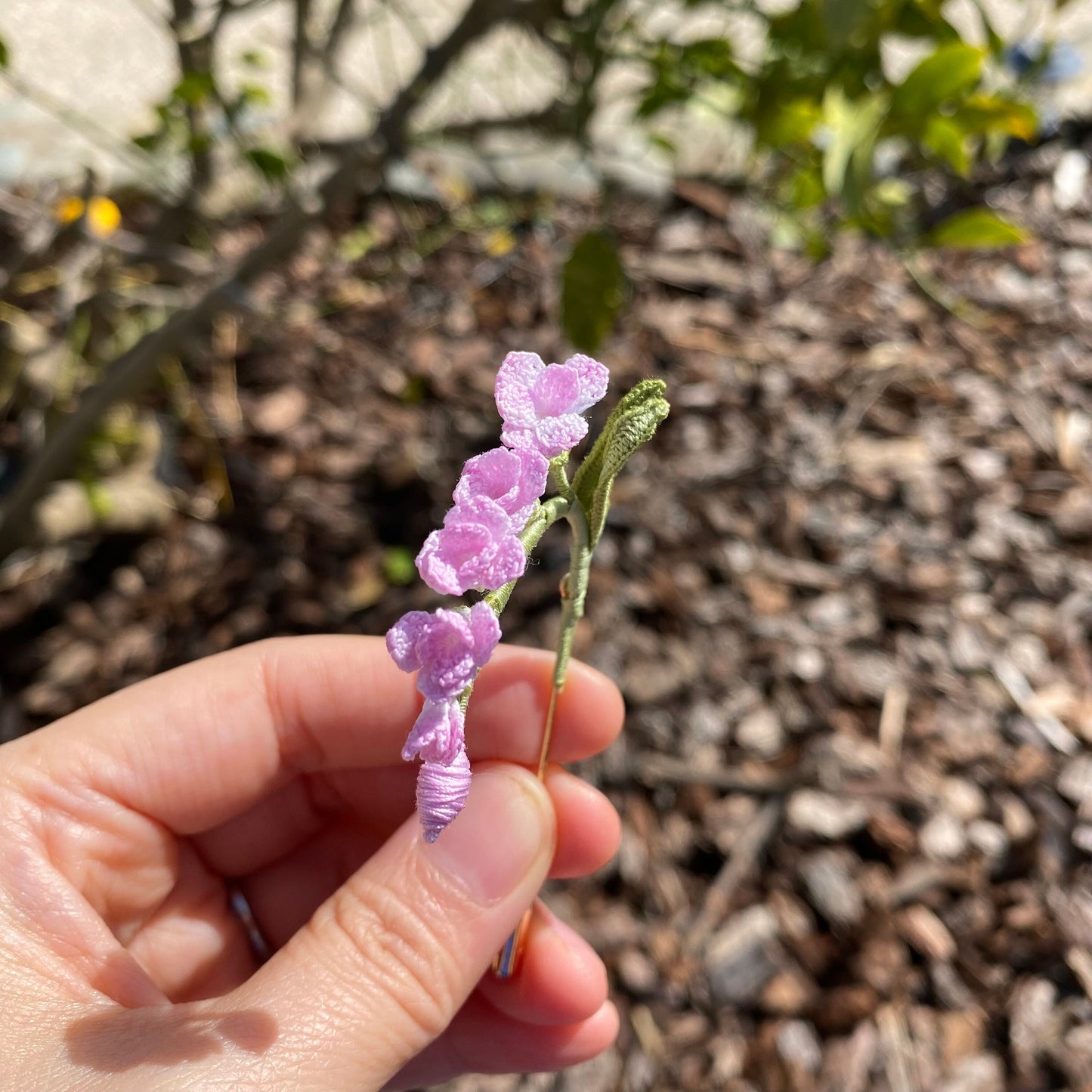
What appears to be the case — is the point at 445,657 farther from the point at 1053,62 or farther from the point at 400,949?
the point at 1053,62

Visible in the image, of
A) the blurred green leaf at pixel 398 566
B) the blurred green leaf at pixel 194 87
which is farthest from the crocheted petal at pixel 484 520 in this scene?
the blurred green leaf at pixel 398 566

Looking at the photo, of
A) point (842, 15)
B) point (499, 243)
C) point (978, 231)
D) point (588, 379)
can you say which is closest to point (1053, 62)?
point (499, 243)

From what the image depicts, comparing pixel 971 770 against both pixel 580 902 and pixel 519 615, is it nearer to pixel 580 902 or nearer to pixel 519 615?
pixel 580 902

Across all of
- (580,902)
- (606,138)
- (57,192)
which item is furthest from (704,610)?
(57,192)

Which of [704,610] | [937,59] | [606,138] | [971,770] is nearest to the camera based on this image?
[937,59]

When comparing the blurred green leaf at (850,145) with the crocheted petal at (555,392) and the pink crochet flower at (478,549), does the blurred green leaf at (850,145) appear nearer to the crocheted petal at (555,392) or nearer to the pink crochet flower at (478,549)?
the crocheted petal at (555,392)

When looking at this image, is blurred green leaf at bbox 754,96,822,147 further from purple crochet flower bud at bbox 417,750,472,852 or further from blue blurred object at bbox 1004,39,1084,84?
blue blurred object at bbox 1004,39,1084,84
